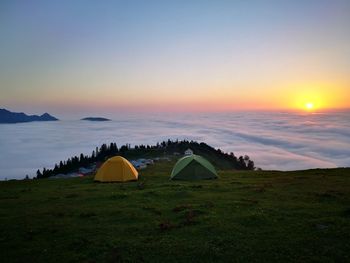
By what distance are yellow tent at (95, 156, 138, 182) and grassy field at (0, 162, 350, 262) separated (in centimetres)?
1157

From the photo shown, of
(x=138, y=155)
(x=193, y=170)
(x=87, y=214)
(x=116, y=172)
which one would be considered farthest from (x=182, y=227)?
(x=138, y=155)

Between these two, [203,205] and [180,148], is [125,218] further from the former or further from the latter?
[180,148]

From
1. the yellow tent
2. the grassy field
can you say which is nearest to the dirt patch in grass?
the grassy field

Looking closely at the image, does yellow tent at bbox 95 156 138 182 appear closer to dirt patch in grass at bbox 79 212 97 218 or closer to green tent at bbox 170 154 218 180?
green tent at bbox 170 154 218 180

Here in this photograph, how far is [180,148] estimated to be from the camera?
6280 inches

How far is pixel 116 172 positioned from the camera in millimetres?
36531

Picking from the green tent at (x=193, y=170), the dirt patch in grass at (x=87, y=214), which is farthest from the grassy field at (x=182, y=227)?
the green tent at (x=193, y=170)

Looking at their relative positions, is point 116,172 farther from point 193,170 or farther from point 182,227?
point 182,227

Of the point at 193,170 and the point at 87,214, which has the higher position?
the point at 87,214

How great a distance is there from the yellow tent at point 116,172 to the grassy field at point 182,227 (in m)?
11.6

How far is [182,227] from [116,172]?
2219 centimetres

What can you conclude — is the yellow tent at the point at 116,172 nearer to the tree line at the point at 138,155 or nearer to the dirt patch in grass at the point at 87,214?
the dirt patch in grass at the point at 87,214

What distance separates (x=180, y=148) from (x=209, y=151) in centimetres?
2276

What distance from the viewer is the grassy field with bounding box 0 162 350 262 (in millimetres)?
12320
